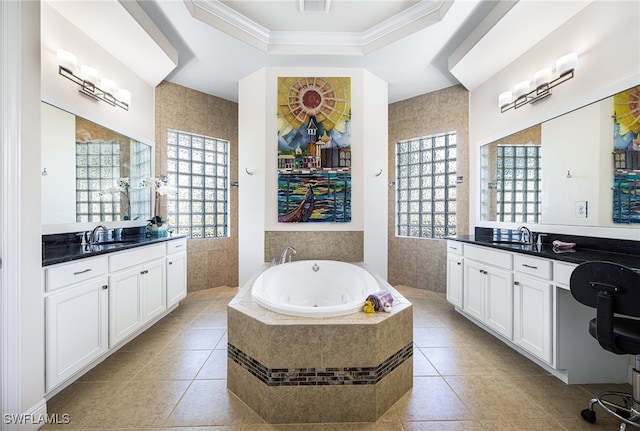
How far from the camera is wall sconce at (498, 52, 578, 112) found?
2.27m

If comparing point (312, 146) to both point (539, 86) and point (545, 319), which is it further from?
point (545, 319)

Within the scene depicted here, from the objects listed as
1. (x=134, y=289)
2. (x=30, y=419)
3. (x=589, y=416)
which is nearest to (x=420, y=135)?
(x=589, y=416)

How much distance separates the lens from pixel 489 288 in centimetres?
253

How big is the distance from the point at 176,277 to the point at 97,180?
124cm

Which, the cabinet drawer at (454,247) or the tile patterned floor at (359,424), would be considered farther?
the cabinet drawer at (454,247)

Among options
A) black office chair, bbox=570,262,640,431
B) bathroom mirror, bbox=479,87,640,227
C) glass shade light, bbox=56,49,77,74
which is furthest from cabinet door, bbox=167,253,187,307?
bathroom mirror, bbox=479,87,640,227

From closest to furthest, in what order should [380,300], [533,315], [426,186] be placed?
[380,300], [533,315], [426,186]

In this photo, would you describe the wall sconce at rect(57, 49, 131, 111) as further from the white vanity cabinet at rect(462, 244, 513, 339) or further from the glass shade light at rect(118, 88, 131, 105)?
the white vanity cabinet at rect(462, 244, 513, 339)

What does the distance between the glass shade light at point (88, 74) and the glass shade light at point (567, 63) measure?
3.99 m

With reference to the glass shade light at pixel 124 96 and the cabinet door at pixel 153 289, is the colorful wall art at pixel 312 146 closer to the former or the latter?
the cabinet door at pixel 153 289

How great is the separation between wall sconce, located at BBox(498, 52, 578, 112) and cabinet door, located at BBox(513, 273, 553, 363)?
1678mm

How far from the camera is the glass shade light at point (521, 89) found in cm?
272

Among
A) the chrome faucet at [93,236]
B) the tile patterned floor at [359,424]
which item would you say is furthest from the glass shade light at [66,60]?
the tile patterned floor at [359,424]

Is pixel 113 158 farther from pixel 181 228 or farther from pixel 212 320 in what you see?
pixel 212 320
